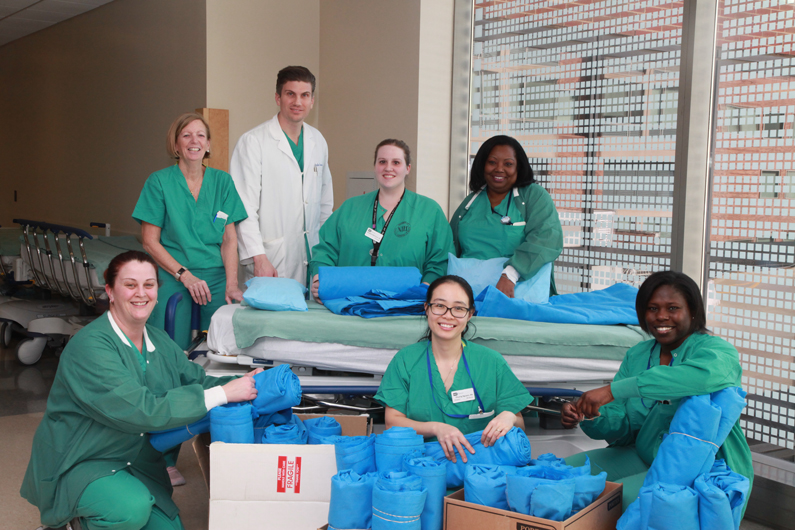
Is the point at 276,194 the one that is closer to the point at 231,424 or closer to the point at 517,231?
the point at 517,231

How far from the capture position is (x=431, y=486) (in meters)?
1.79

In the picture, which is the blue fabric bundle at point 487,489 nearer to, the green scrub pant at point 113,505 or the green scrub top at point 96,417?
the green scrub top at point 96,417

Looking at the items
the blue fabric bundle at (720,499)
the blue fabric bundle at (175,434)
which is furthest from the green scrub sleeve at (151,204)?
the blue fabric bundle at (720,499)

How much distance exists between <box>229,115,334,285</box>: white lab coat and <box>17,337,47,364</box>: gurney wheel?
6.85ft

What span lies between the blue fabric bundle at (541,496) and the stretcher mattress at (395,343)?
0.76 m

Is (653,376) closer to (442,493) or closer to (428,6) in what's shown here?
(442,493)

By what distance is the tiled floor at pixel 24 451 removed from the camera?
2461 millimetres

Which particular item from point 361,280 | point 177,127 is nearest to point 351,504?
point 361,280

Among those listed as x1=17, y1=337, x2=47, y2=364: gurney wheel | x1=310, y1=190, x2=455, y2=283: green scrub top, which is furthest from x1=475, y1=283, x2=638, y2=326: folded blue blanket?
x1=17, y1=337, x2=47, y2=364: gurney wheel

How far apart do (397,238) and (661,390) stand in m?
1.42

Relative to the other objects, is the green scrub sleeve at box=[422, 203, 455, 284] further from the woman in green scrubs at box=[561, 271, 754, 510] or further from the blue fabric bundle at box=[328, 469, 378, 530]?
the blue fabric bundle at box=[328, 469, 378, 530]

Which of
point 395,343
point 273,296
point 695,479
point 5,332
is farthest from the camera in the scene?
point 5,332

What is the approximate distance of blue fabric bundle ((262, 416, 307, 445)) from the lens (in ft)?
6.73

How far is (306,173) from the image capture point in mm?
3422
